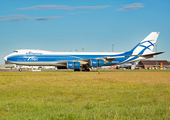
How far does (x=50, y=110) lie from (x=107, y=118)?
8.91ft

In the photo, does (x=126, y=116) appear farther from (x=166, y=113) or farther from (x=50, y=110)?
(x=50, y=110)

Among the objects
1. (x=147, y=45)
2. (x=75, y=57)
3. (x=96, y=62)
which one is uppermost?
(x=147, y=45)

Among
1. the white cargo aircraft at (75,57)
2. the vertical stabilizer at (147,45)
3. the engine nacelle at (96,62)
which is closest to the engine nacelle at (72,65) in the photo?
the white cargo aircraft at (75,57)

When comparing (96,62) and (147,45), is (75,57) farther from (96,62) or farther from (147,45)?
(147,45)

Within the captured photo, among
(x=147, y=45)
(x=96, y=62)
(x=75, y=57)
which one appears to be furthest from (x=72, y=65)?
(x=147, y=45)

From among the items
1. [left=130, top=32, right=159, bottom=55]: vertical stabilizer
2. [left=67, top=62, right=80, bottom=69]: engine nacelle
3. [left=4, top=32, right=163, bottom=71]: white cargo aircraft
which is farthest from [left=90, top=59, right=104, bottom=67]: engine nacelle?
[left=130, top=32, right=159, bottom=55]: vertical stabilizer

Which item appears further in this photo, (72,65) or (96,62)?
(96,62)

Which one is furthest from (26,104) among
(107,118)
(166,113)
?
(166,113)

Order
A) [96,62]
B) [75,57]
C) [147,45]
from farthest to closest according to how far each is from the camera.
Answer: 1. [147,45]
2. [75,57]
3. [96,62]

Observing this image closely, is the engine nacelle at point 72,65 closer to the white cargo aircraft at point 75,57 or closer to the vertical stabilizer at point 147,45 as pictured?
the white cargo aircraft at point 75,57

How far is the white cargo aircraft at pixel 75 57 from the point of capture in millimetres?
48625

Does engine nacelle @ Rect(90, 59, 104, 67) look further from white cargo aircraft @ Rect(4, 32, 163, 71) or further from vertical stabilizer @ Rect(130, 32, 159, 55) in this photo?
vertical stabilizer @ Rect(130, 32, 159, 55)

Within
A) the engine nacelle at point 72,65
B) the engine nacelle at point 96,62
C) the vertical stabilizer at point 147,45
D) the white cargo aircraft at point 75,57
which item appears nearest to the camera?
the engine nacelle at point 72,65

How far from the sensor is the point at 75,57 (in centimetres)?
5200
